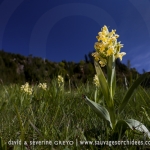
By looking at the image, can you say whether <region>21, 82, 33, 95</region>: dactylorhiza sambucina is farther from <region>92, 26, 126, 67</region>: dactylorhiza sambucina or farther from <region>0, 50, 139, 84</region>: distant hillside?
<region>0, 50, 139, 84</region>: distant hillside

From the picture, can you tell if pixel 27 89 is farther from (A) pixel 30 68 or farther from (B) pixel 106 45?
(A) pixel 30 68

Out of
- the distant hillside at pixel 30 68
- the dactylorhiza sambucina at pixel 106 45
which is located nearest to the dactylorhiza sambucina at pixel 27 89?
the dactylorhiza sambucina at pixel 106 45

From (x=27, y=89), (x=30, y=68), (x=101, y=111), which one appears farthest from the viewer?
(x=30, y=68)

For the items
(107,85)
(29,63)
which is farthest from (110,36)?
(29,63)

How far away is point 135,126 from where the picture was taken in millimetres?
1206

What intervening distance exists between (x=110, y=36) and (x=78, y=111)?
33.6 inches

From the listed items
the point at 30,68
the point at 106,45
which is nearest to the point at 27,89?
the point at 106,45

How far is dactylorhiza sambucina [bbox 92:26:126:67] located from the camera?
1.35 m

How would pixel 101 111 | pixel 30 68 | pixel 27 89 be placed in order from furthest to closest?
pixel 30 68 < pixel 27 89 < pixel 101 111

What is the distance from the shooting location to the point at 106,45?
136 centimetres

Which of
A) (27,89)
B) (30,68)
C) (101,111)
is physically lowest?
(101,111)

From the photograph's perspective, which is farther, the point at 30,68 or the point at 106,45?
the point at 30,68

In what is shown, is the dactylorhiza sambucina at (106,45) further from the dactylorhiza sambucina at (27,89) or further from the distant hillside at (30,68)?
the distant hillside at (30,68)

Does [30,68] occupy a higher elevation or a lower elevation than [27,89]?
higher
